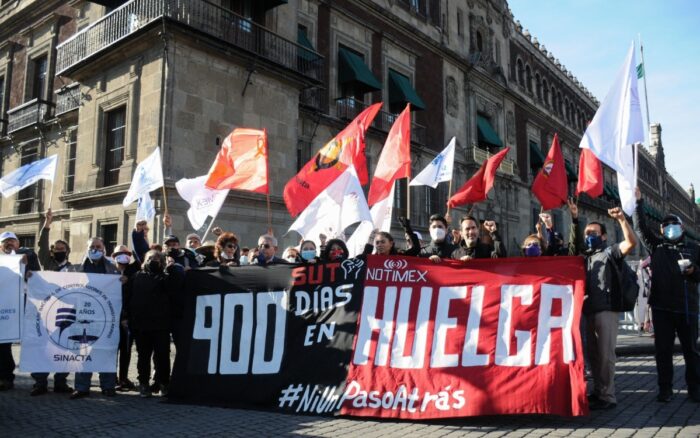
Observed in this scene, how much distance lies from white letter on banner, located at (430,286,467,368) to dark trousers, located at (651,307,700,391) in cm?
216

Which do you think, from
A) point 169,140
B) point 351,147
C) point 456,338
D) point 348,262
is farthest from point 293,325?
point 169,140

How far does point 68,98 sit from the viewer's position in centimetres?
1703

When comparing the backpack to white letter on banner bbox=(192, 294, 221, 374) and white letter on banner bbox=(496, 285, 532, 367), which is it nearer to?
white letter on banner bbox=(496, 285, 532, 367)

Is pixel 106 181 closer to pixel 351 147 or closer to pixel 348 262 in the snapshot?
pixel 351 147

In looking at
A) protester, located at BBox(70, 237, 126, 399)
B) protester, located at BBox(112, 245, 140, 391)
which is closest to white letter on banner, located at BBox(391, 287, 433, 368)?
protester, located at BBox(112, 245, 140, 391)

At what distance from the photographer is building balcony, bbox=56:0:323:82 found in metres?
13.1

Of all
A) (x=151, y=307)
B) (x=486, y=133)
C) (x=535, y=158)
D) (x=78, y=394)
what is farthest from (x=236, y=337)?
(x=535, y=158)

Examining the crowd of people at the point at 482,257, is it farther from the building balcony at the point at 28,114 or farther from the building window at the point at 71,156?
the building balcony at the point at 28,114

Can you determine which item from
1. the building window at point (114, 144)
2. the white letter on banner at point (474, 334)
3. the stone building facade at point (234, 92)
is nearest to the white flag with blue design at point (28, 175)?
the stone building facade at point (234, 92)

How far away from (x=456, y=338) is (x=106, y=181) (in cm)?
1273

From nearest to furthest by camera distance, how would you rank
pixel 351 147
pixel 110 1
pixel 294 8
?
1. pixel 351 147
2. pixel 110 1
3. pixel 294 8

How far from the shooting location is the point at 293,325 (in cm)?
511

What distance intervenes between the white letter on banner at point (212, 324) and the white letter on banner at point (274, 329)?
463mm

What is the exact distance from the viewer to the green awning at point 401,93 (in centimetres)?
2041
